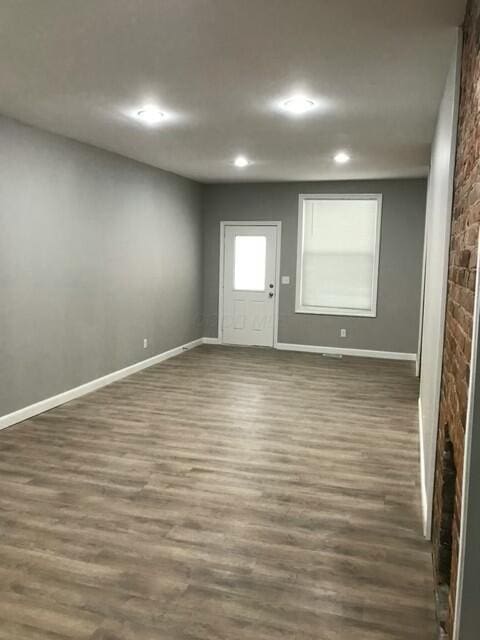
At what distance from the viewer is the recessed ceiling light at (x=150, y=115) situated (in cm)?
400

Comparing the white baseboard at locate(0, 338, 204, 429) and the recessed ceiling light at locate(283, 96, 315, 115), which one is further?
the white baseboard at locate(0, 338, 204, 429)

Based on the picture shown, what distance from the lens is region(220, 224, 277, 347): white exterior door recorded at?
8297 mm

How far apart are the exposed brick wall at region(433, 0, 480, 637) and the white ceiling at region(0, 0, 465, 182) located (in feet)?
1.60

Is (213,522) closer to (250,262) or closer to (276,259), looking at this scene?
(276,259)

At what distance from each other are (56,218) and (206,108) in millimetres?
1873

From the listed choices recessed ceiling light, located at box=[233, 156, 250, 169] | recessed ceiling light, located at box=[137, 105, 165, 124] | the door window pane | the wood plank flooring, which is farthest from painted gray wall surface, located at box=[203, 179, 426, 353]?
recessed ceiling light, located at box=[137, 105, 165, 124]

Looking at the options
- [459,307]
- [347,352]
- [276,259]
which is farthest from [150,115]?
[347,352]

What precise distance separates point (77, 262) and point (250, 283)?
3590 mm

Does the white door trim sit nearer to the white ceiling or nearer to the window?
the window

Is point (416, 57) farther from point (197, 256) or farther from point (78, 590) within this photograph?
A: point (197, 256)

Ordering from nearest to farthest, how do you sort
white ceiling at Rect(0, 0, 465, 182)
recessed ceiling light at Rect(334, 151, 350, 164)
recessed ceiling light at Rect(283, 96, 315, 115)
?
white ceiling at Rect(0, 0, 465, 182), recessed ceiling light at Rect(283, 96, 315, 115), recessed ceiling light at Rect(334, 151, 350, 164)

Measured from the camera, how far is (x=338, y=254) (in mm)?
7965

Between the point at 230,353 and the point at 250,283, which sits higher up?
the point at 250,283

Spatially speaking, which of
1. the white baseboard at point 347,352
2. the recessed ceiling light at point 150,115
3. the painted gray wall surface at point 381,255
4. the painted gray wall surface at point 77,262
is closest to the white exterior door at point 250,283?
the painted gray wall surface at point 381,255
